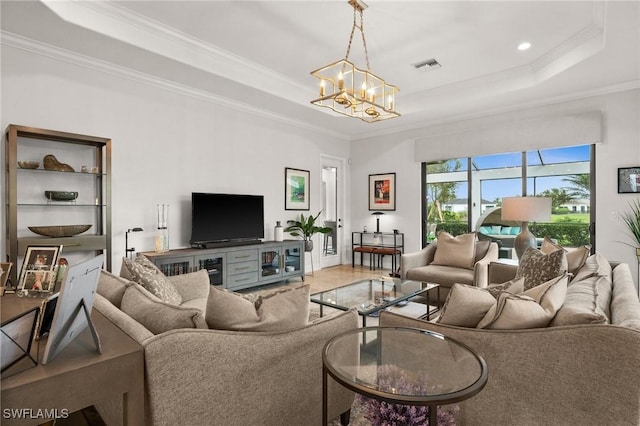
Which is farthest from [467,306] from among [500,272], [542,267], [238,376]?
[500,272]

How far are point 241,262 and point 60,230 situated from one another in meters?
2.08

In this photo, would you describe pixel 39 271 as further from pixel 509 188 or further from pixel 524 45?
pixel 509 188

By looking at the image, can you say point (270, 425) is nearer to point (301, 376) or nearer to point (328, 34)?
point (301, 376)

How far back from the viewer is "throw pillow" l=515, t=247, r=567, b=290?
2.48 metres

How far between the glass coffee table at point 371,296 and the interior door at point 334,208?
3311 mm

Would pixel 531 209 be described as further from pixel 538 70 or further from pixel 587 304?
pixel 587 304


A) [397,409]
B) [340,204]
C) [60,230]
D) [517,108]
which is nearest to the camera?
[397,409]

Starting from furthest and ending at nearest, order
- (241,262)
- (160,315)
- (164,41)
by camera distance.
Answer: (241,262), (164,41), (160,315)

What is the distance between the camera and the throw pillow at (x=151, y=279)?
220 cm

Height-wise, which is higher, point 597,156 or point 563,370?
point 597,156

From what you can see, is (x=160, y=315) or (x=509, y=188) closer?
(x=160, y=315)

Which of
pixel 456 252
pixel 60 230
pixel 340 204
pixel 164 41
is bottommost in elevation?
pixel 456 252

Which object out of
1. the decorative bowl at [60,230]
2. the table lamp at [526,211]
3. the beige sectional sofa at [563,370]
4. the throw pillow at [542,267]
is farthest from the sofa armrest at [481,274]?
the decorative bowl at [60,230]

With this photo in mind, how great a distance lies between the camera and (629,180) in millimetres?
A: 4312
